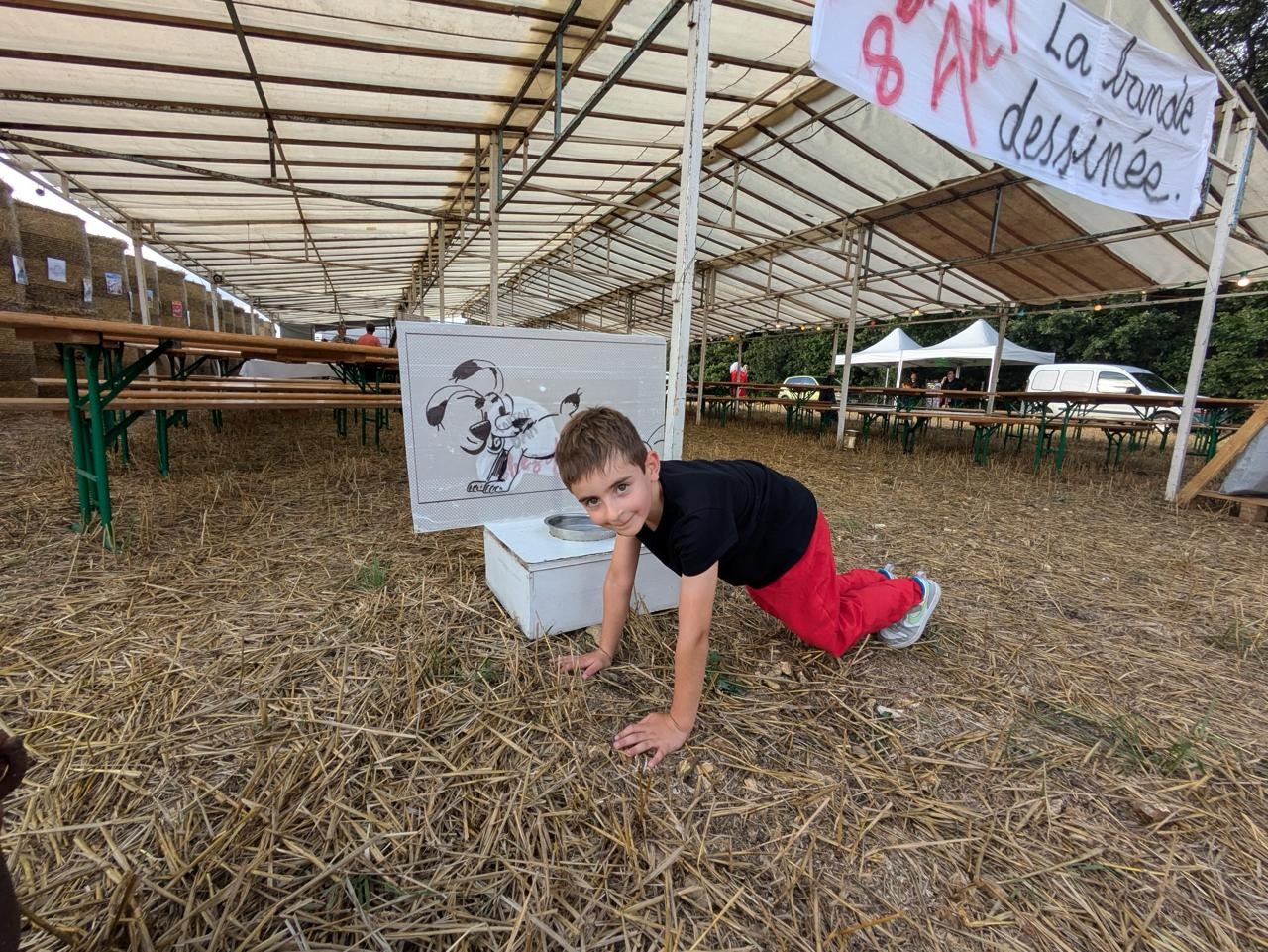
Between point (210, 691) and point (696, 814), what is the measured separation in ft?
4.26

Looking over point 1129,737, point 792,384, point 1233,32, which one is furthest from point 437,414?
point 1233,32

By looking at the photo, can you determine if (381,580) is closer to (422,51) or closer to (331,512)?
(331,512)

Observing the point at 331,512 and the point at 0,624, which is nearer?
the point at 0,624

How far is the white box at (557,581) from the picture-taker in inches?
67.4

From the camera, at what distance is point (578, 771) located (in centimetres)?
120

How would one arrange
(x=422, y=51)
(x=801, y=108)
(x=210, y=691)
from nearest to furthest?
(x=210, y=691) → (x=422, y=51) → (x=801, y=108)

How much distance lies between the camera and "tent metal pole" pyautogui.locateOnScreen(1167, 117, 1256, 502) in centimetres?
429

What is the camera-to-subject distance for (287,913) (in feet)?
2.81

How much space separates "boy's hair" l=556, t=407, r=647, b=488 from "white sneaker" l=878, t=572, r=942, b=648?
3.86ft

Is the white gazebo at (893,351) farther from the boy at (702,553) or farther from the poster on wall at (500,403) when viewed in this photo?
the boy at (702,553)

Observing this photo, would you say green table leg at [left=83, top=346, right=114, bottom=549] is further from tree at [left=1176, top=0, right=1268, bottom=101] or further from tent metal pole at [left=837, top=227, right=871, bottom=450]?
tree at [left=1176, top=0, right=1268, bottom=101]

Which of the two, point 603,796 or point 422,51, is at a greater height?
point 422,51

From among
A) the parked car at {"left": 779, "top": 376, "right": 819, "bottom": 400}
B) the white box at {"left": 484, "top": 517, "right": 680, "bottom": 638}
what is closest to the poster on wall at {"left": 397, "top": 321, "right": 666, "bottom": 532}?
the white box at {"left": 484, "top": 517, "right": 680, "bottom": 638}

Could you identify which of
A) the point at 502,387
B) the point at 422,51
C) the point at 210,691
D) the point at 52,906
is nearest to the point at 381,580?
the point at 210,691
